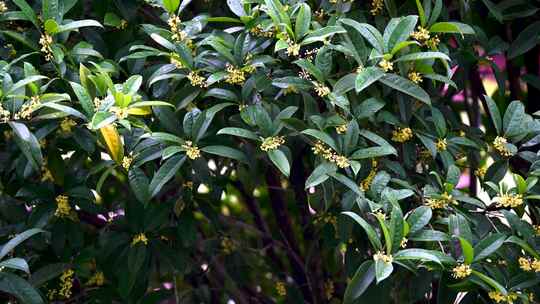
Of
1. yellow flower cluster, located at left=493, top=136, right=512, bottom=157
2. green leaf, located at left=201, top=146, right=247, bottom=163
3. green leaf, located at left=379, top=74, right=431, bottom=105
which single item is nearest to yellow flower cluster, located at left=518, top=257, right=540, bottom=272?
yellow flower cluster, located at left=493, top=136, right=512, bottom=157

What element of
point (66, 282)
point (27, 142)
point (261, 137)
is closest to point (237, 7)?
point (261, 137)

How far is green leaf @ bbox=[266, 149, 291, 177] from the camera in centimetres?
144

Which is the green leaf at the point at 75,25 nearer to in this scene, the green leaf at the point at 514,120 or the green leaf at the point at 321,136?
the green leaf at the point at 321,136

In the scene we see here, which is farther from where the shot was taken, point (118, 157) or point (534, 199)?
point (534, 199)

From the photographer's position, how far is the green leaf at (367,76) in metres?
1.42

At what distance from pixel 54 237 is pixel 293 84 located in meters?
0.64

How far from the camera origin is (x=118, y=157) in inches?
57.2

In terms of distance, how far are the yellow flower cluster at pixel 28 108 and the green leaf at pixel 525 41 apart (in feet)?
3.56

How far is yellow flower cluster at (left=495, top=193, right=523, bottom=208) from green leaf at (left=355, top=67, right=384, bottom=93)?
0.33m

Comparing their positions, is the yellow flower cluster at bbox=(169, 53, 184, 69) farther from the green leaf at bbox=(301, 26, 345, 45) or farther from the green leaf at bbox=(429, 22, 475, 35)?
the green leaf at bbox=(429, 22, 475, 35)

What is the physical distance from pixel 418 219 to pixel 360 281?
153 millimetres

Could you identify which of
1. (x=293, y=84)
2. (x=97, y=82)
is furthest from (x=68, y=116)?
(x=293, y=84)

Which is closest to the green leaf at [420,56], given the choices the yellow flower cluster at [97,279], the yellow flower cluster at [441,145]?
the yellow flower cluster at [441,145]

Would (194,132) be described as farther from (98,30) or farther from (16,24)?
(16,24)
